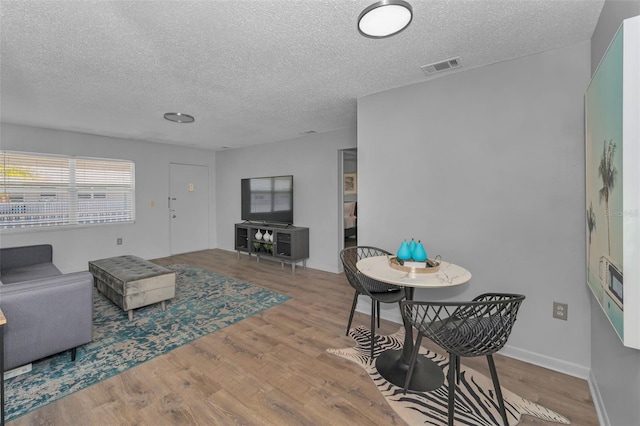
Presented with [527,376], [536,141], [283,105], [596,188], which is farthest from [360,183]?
[527,376]

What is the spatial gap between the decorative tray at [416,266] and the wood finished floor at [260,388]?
2.80 feet

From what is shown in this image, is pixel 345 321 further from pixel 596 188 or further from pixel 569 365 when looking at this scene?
pixel 596 188

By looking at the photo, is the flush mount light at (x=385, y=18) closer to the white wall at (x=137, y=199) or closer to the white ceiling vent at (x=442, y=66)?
the white ceiling vent at (x=442, y=66)

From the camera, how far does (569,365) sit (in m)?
2.07

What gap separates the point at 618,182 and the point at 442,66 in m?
1.66

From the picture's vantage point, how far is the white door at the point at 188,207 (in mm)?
6055

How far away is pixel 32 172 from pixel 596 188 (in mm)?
6688

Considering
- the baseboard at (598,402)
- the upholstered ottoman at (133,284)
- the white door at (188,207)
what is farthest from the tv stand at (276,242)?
the baseboard at (598,402)

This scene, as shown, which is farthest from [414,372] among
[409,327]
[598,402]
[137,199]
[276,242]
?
[137,199]

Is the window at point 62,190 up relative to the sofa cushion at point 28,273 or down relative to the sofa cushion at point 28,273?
up

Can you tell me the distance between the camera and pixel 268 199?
18.3 feet

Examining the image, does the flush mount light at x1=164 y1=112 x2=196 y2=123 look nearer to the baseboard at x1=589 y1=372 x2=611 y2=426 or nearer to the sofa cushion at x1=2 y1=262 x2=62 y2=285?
the sofa cushion at x1=2 y1=262 x2=62 y2=285

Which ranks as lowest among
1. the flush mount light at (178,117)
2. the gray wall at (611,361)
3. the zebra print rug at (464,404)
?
the zebra print rug at (464,404)

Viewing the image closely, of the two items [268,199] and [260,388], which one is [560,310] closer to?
[260,388]
